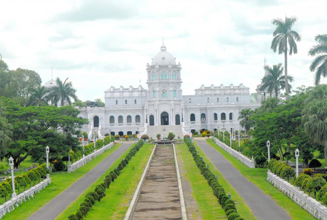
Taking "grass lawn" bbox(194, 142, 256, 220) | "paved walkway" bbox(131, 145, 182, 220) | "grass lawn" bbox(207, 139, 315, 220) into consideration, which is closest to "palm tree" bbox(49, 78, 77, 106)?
"paved walkway" bbox(131, 145, 182, 220)

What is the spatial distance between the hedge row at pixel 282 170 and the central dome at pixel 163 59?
68717mm

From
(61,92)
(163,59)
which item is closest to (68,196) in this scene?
(61,92)

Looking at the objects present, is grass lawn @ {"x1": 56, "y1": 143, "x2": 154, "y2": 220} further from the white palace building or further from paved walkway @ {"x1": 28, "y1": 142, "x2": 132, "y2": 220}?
the white palace building

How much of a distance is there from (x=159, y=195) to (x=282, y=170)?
864 centimetres

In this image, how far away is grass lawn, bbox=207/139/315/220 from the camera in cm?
2641

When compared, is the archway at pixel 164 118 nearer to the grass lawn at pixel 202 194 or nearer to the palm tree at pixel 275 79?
the palm tree at pixel 275 79

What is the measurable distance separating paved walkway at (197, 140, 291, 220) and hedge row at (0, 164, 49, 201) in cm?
1404

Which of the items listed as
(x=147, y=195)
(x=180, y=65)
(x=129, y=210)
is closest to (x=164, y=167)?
(x=147, y=195)

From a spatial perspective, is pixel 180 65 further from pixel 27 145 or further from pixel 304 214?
pixel 304 214

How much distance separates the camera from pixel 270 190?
3441 centimetres

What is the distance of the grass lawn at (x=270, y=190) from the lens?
86.6 feet

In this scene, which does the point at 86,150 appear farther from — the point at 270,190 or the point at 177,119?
the point at 177,119

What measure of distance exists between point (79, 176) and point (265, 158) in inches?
688

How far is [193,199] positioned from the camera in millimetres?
31844
